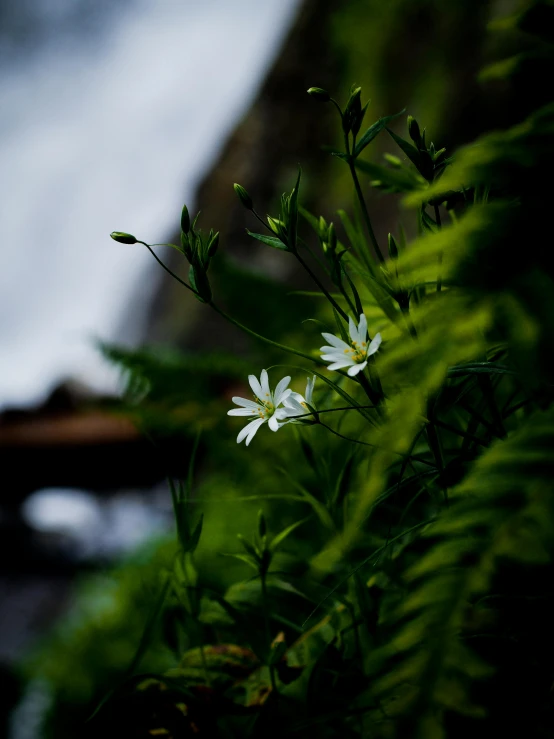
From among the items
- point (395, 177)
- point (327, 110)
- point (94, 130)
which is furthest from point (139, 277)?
point (395, 177)

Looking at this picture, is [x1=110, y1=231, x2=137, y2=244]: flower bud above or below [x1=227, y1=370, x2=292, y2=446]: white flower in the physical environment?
above

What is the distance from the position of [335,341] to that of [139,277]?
20.5 feet

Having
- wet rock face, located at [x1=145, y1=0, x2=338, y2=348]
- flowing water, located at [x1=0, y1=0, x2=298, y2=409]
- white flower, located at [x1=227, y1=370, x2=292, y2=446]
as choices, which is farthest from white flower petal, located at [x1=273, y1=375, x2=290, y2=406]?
flowing water, located at [x1=0, y1=0, x2=298, y2=409]

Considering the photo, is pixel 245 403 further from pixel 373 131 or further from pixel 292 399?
pixel 373 131

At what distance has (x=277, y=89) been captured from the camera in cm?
358

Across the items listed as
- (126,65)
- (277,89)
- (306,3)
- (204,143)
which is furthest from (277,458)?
(126,65)

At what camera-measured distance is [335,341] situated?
363 millimetres

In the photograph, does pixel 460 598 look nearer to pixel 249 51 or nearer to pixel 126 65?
pixel 249 51

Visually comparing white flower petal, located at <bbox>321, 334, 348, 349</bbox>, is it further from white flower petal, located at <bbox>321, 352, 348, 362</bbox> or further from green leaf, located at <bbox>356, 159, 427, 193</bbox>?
green leaf, located at <bbox>356, 159, 427, 193</bbox>

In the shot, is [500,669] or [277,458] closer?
[500,669]

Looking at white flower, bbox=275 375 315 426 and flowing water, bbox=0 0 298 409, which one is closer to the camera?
white flower, bbox=275 375 315 426

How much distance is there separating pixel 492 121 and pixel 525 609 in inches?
81.5

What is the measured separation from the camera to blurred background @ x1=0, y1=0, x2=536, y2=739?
4.08ft

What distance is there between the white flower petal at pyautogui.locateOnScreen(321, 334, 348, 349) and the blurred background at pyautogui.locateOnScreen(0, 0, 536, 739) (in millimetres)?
165
